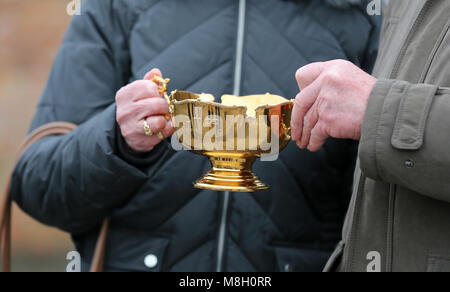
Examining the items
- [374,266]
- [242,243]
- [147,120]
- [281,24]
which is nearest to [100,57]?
[147,120]

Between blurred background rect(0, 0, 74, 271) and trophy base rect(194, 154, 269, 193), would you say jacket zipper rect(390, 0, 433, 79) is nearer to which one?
trophy base rect(194, 154, 269, 193)

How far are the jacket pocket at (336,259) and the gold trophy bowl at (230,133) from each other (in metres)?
0.25

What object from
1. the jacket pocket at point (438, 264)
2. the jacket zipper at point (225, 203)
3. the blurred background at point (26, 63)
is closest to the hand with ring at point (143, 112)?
the jacket zipper at point (225, 203)

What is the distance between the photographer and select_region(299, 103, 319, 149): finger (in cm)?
135

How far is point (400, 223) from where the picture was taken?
1.26m

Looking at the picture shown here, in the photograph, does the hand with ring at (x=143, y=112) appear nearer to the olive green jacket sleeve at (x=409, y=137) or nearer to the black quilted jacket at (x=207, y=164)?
the black quilted jacket at (x=207, y=164)

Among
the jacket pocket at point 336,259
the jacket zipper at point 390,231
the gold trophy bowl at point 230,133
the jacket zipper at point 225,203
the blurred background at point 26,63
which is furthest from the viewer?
the blurred background at point 26,63

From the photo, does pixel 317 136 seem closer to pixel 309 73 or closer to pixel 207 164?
pixel 309 73

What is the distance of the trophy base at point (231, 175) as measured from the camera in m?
1.51

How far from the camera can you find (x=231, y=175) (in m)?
1.53

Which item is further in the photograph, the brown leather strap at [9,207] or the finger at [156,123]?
the brown leather strap at [9,207]

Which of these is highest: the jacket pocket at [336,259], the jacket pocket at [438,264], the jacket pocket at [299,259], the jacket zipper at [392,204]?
the jacket zipper at [392,204]

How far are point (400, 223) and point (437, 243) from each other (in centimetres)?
8

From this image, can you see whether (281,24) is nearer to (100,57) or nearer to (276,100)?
(276,100)
